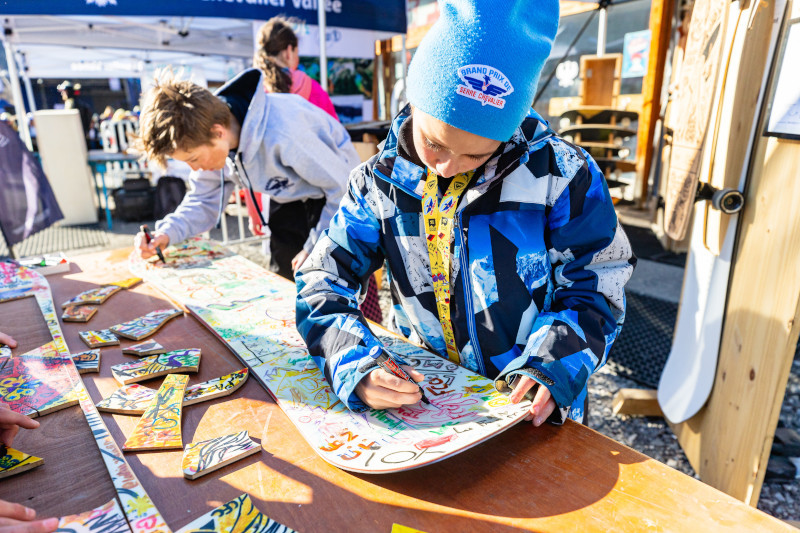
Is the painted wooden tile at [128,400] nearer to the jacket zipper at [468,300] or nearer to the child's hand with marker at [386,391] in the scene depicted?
the child's hand with marker at [386,391]

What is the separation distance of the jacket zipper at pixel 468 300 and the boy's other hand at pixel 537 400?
0.68 feet

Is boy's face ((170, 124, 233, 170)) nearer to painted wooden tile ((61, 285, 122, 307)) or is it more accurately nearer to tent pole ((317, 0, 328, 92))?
painted wooden tile ((61, 285, 122, 307))

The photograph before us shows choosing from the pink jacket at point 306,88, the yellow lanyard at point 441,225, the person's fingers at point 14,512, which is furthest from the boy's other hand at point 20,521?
the pink jacket at point 306,88

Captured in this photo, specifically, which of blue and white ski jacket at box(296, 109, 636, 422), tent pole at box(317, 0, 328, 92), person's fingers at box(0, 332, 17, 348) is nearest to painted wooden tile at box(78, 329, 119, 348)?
person's fingers at box(0, 332, 17, 348)

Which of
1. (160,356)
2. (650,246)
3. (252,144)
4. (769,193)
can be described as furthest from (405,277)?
(650,246)

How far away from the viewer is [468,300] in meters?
1.05

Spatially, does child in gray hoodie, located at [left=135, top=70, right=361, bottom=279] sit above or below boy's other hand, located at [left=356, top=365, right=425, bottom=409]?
above

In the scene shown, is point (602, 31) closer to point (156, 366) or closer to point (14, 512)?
point (156, 366)

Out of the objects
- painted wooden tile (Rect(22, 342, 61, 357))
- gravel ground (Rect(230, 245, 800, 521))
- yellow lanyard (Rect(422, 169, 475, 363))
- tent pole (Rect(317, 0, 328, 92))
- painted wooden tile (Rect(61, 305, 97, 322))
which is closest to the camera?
yellow lanyard (Rect(422, 169, 475, 363))

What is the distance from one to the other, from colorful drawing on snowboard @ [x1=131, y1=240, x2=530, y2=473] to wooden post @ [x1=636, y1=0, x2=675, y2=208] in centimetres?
482

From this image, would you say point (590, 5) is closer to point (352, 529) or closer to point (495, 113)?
point (495, 113)

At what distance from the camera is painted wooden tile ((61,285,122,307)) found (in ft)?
4.75

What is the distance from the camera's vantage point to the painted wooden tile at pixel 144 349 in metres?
1.13

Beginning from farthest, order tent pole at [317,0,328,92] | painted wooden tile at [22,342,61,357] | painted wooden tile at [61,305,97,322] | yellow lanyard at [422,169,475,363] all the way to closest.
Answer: tent pole at [317,0,328,92] < painted wooden tile at [61,305,97,322] < painted wooden tile at [22,342,61,357] < yellow lanyard at [422,169,475,363]
